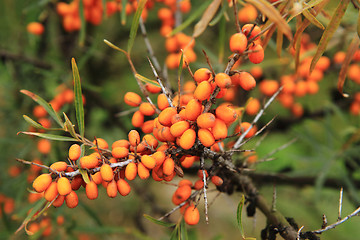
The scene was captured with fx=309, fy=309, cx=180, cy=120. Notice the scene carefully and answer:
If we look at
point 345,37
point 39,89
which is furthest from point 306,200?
point 39,89

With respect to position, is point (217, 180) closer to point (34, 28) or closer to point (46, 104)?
point (46, 104)

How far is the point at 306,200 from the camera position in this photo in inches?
68.9

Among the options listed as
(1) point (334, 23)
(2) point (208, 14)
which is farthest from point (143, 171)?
(1) point (334, 23)

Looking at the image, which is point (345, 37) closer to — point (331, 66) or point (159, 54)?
point (331, 66)

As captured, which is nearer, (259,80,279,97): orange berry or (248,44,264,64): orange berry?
(248,44,264,64): orange berry

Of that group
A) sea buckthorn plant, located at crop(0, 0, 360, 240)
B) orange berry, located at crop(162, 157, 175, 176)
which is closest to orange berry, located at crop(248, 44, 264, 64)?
sea buckthorn plant, located at crop(0, 0, 360, 240)

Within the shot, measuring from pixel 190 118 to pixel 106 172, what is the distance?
0.17 meters

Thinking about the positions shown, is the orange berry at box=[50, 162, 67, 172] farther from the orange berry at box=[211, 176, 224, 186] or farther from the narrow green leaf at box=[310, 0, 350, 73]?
the narrow green leaf at box=[310, 0, 350, 73]

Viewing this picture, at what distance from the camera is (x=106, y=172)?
0.52 metres

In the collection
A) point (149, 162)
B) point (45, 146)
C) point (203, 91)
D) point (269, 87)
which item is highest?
point (203, 91)

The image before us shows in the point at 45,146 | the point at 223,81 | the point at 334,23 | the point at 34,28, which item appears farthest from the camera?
the point at 34,28

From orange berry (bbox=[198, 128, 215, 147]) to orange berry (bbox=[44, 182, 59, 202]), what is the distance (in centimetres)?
27

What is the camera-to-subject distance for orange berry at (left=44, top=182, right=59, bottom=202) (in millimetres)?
535

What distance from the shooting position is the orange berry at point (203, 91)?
0.52 metres
